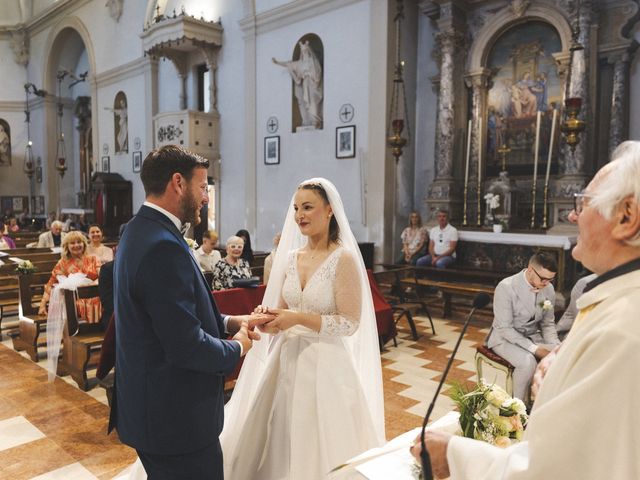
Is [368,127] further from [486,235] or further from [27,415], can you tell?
[27,415]

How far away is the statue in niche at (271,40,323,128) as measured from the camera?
1090 centimetres

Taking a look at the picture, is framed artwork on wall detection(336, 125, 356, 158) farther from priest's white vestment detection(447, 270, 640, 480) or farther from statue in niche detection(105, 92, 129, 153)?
priest's white vestment detection(447, 270, 640, 480)

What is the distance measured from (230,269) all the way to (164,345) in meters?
4.15

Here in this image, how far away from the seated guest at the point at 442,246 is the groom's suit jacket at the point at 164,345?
7.02m

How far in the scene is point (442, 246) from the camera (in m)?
8.75

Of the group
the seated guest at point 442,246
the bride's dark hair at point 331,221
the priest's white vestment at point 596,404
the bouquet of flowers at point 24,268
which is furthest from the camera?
the seated guest at point 442,246

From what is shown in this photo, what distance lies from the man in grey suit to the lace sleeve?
1.73 metres

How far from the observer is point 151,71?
49.3ft

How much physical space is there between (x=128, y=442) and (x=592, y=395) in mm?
1611

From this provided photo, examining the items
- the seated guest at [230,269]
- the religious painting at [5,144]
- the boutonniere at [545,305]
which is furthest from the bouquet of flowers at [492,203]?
the religious painting at [5,144]

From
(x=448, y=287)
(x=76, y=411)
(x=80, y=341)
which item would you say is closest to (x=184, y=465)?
(x=76, y=411)

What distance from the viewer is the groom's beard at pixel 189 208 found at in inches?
77.4

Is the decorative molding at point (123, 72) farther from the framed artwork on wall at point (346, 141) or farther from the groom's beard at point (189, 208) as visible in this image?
the groom's beard at point (189, 208)

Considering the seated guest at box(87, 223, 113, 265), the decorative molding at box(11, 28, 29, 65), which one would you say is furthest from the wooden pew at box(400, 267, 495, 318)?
the decorative molding at box(11, 28, 29, 65)
